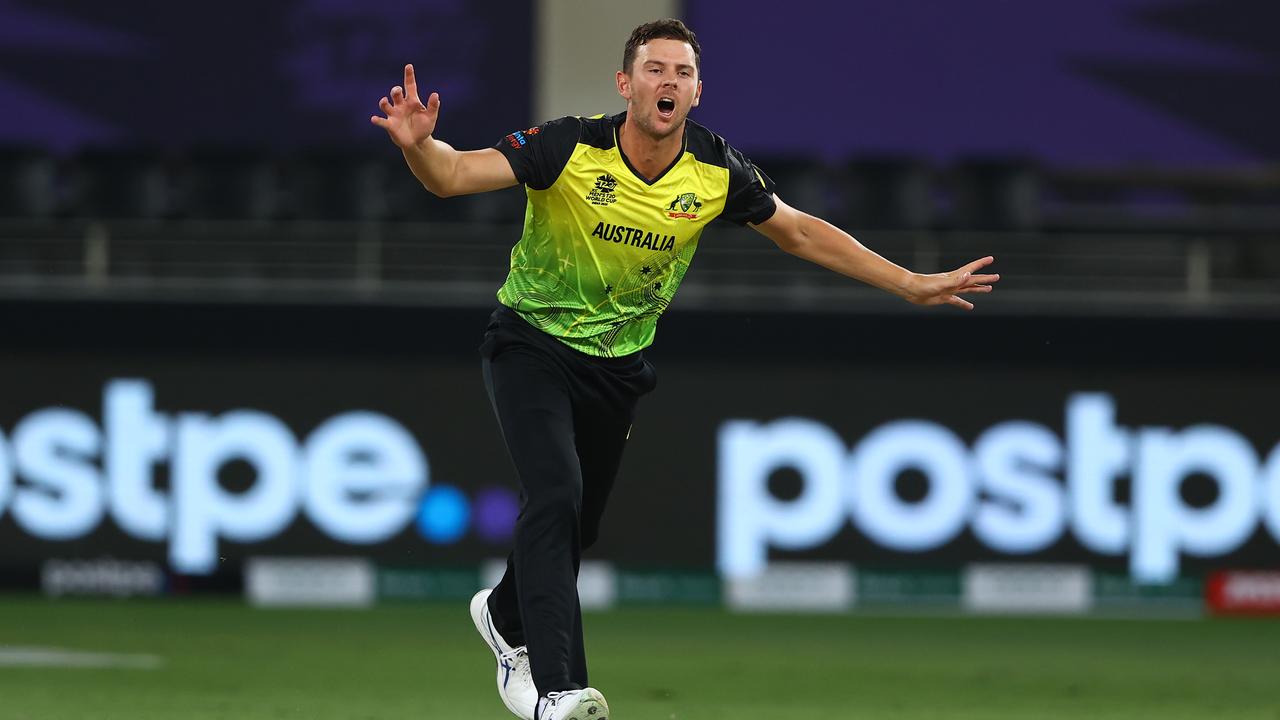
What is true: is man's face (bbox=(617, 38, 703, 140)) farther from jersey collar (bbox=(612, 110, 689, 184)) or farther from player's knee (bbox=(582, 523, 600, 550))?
player's knee (bbox=(582, 523, 600, 550))

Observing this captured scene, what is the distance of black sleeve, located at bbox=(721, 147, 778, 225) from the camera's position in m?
5.55

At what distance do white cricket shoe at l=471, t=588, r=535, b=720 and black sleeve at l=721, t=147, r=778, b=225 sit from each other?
1.47 meters

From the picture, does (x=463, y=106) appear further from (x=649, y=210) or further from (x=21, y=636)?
(x=649, y=210)

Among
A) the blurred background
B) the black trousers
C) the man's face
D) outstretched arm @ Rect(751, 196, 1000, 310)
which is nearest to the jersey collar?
the man's face

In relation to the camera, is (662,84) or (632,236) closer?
(662,84)

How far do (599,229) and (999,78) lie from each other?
36.0ft

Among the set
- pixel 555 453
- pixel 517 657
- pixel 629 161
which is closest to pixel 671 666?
pixel 517 657

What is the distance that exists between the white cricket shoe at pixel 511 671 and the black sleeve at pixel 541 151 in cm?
147

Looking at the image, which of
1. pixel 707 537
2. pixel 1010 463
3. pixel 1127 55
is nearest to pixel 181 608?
pixel 707 537

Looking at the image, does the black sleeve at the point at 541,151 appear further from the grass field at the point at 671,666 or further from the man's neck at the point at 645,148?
the grass field at the point at 671,666

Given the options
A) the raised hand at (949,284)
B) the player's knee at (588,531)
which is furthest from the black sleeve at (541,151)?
the raised hand at (949,284)

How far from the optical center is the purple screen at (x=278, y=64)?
15.3m

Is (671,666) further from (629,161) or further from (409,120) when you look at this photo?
(409,120)

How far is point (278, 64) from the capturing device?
15492 millimetres
